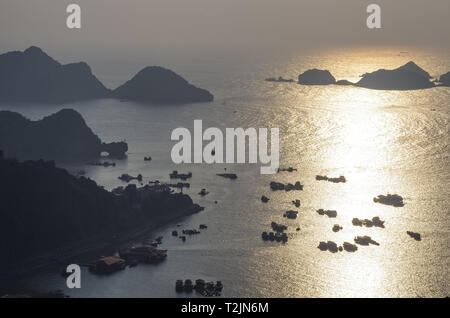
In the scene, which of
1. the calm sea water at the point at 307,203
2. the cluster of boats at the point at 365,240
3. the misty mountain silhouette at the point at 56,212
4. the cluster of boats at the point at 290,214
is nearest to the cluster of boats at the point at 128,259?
the calm sea water at the point at 307,203

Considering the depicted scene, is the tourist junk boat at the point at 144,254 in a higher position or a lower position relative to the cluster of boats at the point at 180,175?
lower

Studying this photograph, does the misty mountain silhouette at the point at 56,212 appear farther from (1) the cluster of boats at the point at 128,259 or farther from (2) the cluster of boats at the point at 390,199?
(2) the cluster of boats at the point at 390,199

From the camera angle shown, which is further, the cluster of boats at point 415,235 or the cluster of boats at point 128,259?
the cluster of boats at point 415,235

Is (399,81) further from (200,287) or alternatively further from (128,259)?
(200,287)

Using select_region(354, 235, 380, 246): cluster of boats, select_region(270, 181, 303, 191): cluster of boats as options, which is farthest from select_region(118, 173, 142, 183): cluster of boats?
select_region(354, 235, 380, 246): cluster of boats

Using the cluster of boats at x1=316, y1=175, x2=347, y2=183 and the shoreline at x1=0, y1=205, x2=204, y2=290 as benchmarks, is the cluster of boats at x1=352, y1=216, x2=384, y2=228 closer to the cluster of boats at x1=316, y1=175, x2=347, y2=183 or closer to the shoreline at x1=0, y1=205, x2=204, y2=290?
the cluster of boats at x1=316, y1=175, x2=347, y2=183

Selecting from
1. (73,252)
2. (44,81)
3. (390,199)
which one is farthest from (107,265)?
(44,81)
